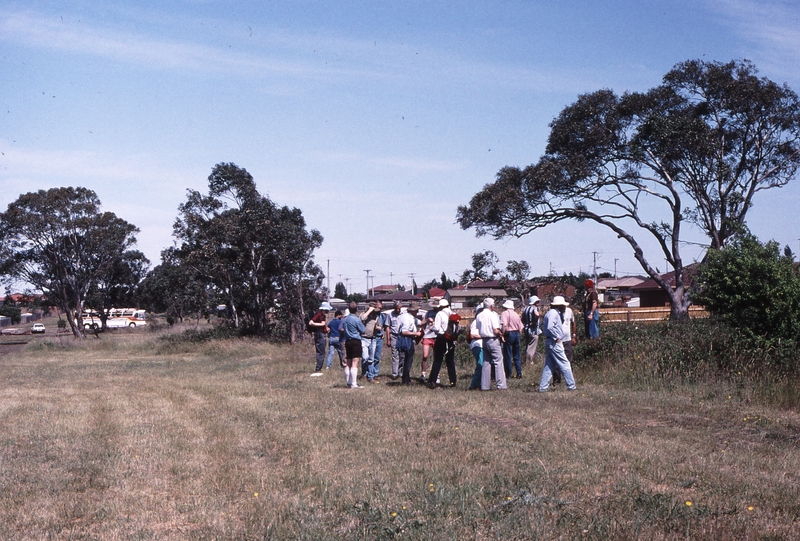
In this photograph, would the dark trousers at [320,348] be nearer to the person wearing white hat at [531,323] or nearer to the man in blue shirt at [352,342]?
the man in blue shirt at [352,342]

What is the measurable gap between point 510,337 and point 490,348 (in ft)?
8.48

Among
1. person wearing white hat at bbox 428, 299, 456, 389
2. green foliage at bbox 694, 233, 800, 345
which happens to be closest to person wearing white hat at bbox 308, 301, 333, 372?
person wearing white hat at bbox 428, 299, 456, 389

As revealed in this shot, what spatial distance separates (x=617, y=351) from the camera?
1519cm

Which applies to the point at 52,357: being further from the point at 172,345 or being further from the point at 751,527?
the point at 751,527

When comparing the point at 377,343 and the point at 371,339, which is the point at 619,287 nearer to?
the point at 377,343

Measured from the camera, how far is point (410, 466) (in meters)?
7.57

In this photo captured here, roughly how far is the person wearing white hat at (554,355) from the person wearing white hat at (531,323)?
3.86 metres

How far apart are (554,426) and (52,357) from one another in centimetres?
3015

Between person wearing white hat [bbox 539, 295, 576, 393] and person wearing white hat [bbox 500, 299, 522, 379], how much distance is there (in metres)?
2.71

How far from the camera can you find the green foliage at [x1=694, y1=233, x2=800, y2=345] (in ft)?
44.5

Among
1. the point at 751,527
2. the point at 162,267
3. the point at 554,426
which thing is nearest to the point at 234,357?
the point at 554,426

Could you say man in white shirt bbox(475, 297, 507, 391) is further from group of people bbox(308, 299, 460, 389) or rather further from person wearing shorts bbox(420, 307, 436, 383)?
person wearing shorts bbox(420, 307, 436, 383)

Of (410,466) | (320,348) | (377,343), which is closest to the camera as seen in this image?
(410,466)

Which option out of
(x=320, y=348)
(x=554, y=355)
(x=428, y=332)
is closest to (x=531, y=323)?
(x=428, y=332)
